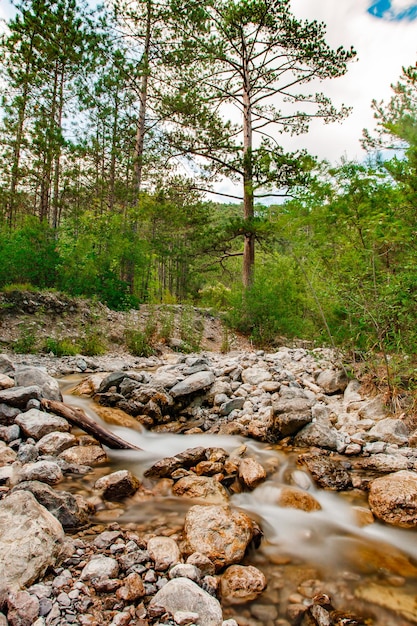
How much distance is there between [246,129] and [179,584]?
13.9 metres

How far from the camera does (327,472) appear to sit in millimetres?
3188

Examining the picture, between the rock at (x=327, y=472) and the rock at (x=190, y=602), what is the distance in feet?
5.37

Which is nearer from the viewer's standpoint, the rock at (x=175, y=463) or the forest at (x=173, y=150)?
the rock at (x=175, y=463)

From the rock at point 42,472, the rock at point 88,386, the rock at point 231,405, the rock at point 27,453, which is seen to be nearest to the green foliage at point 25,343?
the rock at point 88,386

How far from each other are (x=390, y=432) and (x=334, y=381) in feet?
4.70

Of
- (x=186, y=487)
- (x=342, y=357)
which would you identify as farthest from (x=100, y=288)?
(x=186, y=487)

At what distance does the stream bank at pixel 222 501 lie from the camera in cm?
184

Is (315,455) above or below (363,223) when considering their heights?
below

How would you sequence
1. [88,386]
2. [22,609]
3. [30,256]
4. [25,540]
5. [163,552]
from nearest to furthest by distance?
[22,609] < [25,540] < [163,552] < [88,386] < [30,256]

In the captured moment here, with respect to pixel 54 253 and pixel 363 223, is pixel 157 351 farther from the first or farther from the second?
pixel 363 223

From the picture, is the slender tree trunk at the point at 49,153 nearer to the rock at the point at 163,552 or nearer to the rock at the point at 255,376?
the rock at the point at 255,376

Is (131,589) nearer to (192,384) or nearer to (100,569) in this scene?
(100,569)

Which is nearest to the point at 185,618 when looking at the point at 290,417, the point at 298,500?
the point at 298,500

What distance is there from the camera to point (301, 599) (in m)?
1.95
